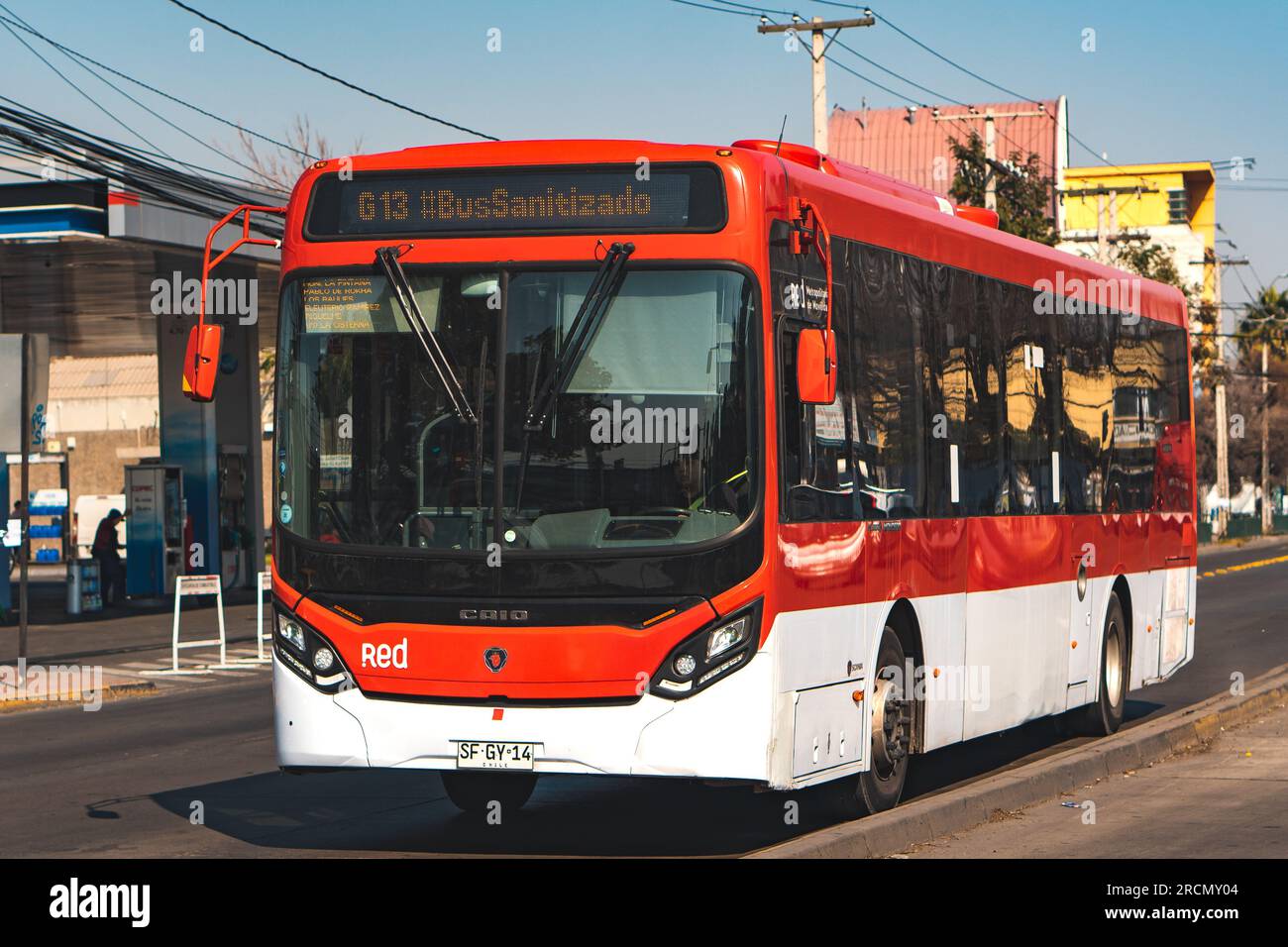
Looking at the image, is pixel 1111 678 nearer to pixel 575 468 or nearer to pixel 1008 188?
pixel 575 468

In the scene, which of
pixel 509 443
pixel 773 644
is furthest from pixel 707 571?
pixel 509 443

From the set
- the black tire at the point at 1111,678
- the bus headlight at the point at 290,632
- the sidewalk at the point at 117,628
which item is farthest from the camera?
the sidewalk at the point at 117,628

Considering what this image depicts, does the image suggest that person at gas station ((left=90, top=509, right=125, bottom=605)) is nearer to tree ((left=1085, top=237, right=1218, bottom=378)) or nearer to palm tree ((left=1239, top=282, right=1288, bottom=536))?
tree ((left=1085, top=237, right=1218, bottom=378))

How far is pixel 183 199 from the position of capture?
87.7ft

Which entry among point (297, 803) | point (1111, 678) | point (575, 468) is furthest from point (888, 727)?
point (1111, 678)

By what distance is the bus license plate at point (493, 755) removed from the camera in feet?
28.3

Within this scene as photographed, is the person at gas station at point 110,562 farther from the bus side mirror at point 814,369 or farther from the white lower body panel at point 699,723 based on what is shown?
the bus side mirror at point 814,369

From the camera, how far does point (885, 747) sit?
1034 cm

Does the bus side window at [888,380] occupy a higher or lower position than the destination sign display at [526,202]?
lower

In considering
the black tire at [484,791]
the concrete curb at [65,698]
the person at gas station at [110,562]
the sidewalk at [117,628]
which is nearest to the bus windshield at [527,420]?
the black tire at [484,791]

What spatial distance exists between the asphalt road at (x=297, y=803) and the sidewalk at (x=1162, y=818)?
1080 mm

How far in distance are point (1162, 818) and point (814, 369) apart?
11.1 feet
